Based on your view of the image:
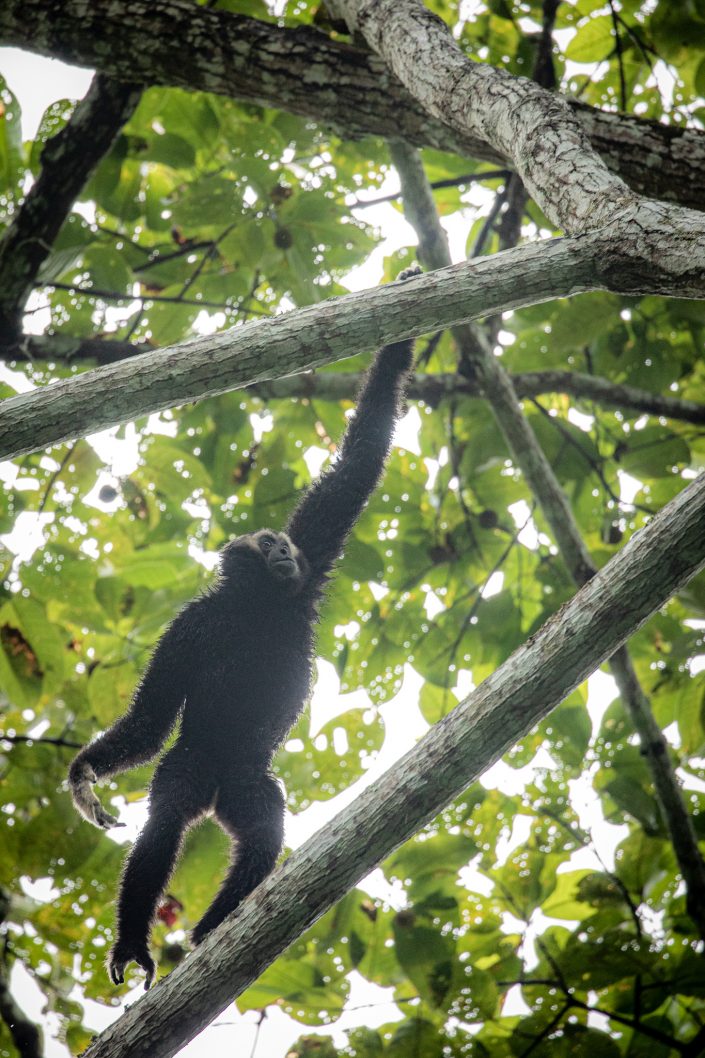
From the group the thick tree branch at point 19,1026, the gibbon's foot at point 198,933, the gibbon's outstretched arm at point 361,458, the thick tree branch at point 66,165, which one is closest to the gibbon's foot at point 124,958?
the gibbon's foot at point 198,933

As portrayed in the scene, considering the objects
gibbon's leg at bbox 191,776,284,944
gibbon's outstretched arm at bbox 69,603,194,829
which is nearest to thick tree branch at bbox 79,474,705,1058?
gibbon's leg at bbox 191,776,284,944

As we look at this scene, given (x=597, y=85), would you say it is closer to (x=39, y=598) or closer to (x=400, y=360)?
(x=400, y=360)

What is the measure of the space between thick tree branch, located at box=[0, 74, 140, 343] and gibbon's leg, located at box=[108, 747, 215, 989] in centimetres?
364

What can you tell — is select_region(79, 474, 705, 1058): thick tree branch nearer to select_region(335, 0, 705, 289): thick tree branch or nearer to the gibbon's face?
select_region(335, 0, 705, 289): thick tree branch

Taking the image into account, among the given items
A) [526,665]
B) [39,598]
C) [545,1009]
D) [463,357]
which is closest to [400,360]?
[463,357]

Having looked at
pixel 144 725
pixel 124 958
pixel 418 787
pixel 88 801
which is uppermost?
pixel 144 725

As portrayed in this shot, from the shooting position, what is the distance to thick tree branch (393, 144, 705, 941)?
5.10 meters

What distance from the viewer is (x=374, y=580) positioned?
527 cm

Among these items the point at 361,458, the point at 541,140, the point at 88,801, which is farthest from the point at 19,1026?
the point at 541,140

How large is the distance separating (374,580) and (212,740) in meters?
2.01

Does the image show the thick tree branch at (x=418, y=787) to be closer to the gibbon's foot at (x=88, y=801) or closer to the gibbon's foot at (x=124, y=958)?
the gibbon's foot at (x=124, y=958)

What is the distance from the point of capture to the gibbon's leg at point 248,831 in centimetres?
336

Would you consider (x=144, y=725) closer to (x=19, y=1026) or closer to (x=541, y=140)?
(x=19, y=1026)

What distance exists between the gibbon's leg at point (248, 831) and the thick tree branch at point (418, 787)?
683 mm
